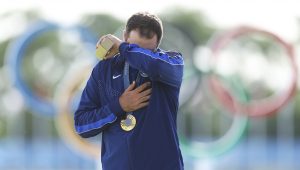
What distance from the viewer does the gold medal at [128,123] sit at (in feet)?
18.0

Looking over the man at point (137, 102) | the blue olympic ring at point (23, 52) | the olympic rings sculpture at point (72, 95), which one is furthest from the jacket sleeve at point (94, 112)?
the blue olympic ring at point (23, 52)

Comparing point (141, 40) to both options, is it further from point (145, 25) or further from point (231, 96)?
point (231, 96)

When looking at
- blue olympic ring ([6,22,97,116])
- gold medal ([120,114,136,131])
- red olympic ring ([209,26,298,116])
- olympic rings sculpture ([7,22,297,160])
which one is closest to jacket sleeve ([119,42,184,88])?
gold medal ([120,114,136,131])

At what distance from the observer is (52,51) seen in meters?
35.9

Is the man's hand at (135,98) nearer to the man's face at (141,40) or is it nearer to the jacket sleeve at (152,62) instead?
the jacket sleeve at (152,62)

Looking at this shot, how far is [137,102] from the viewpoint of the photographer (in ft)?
18.0

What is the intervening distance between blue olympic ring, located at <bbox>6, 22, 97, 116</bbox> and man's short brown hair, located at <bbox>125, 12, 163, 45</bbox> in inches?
378

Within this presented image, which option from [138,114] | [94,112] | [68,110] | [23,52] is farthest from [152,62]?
[23,52]

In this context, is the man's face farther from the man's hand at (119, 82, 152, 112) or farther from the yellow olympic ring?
the yellow olympic ring

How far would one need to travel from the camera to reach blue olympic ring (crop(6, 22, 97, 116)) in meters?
15.0

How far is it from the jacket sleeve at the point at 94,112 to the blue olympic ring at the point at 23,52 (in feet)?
30.9

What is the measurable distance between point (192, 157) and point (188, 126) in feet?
46.4

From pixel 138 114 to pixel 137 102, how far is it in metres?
0.08

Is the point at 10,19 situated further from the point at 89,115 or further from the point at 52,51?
the point at 89,115
